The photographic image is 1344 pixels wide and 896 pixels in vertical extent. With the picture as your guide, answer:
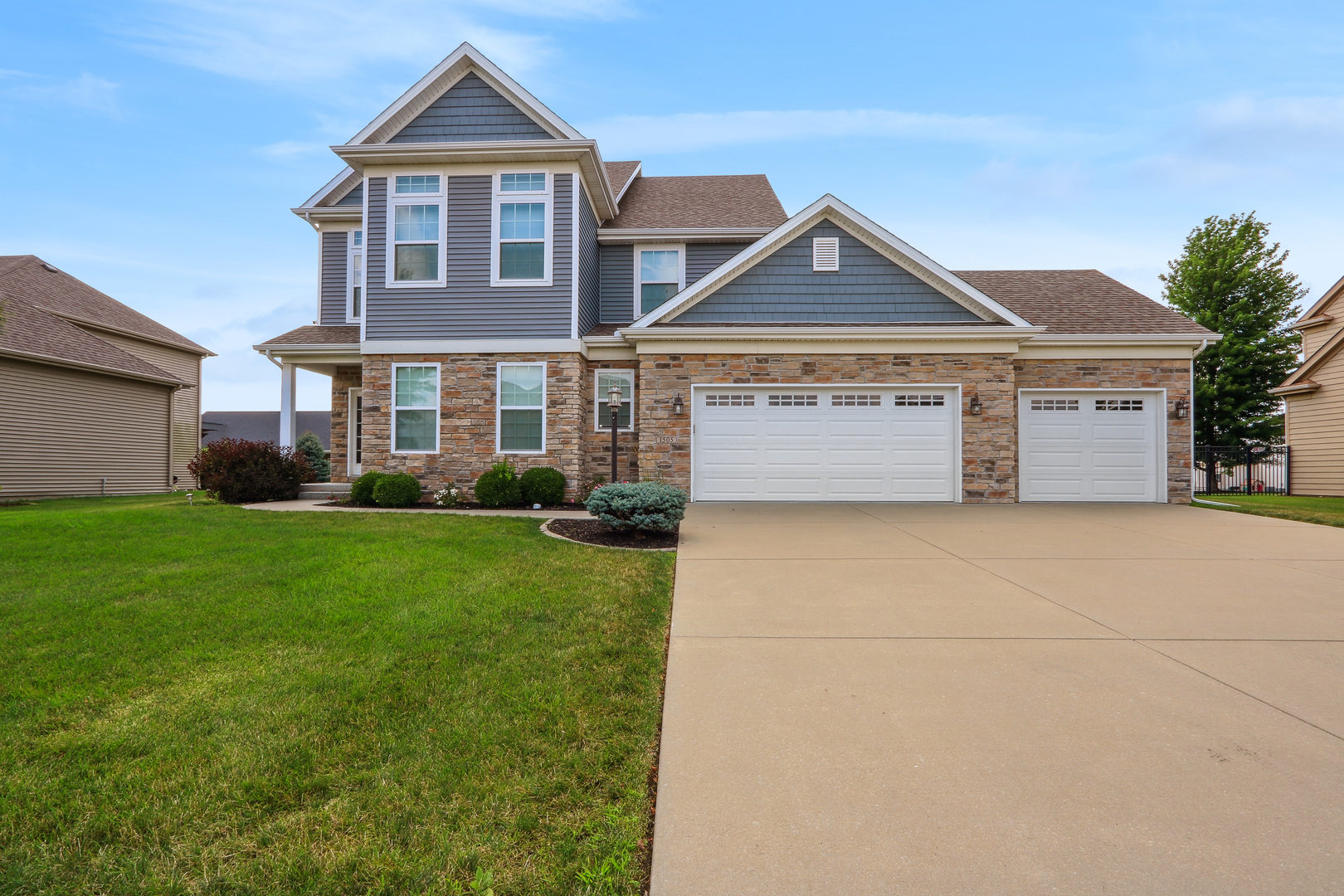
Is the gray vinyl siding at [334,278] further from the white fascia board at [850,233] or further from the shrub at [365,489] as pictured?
the white fascia board at [850,233]

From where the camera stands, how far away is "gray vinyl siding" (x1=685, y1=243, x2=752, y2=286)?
13922 mm


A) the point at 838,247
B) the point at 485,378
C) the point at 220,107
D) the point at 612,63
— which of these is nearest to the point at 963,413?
the point at 838,247

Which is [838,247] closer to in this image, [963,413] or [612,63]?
[963,413]

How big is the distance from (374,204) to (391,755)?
39.7 ft

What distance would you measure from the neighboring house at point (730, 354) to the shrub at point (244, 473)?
6.27 ft

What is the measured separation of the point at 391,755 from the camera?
8.70ft

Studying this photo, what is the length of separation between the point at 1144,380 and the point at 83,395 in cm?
2384

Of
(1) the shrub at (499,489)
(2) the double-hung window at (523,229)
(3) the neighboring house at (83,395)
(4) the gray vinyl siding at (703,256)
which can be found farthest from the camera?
(3) the neighboring house at (83,395)

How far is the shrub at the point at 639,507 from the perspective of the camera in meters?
7.68

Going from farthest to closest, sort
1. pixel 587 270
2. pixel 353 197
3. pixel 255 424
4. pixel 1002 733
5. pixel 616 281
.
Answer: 1. pixel 255 424
2. pixel 353 197
3. pixel 616 281
4. pixel 587 270
5. pixel 1002 733

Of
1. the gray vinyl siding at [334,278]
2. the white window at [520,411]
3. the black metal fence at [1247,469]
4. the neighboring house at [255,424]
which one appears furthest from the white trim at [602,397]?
the neighboring house at [255,424]

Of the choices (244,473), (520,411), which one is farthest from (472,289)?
(244,473)

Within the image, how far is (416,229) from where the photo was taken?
481 inches

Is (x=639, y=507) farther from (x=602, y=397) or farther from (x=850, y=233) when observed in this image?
(x=850, y=233)
